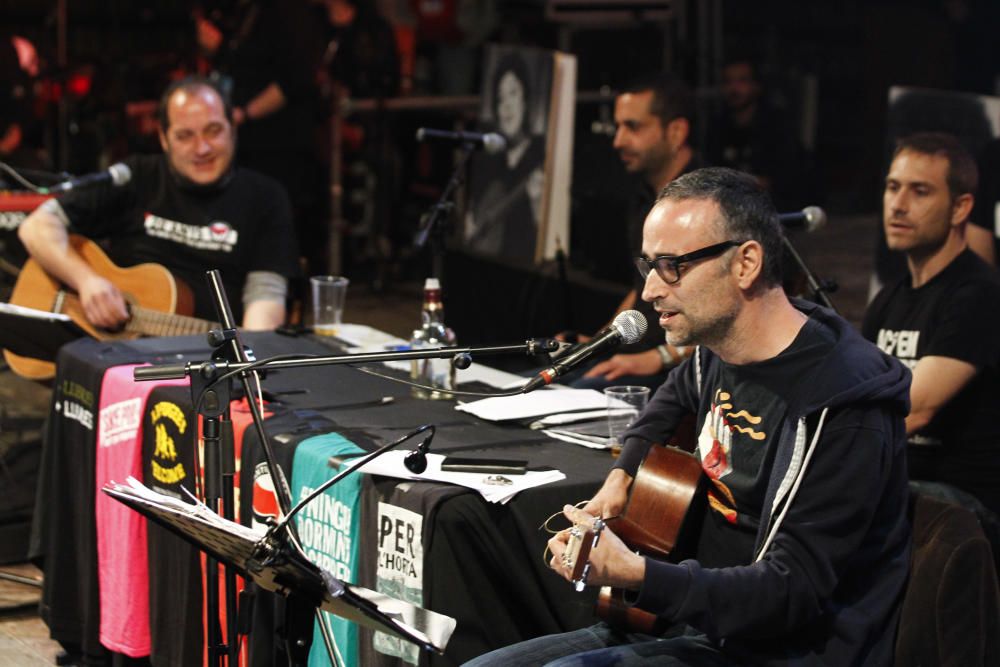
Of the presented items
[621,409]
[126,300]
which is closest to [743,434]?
[621,409]

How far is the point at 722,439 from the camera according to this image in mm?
2748

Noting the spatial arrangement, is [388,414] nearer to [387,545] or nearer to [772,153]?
[387,545]

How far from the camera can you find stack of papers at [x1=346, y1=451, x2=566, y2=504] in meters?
2.92

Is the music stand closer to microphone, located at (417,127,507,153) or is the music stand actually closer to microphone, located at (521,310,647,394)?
microphone, located at (521,310,647,394)

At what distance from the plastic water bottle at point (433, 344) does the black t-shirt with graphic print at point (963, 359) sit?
1.24 meters

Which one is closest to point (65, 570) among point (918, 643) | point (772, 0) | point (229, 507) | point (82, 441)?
point (82, 441)

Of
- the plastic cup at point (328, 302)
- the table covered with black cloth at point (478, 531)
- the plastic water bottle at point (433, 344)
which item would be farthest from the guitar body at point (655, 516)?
the plastic cup at point (328, 302)

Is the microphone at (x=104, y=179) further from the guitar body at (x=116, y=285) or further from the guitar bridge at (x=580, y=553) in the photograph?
the guitar bridge at (x=580, y=553)

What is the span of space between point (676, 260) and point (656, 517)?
1.75 feet

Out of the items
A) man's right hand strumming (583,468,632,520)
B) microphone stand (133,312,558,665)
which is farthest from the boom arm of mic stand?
man's right hand strumming (583,468,632,520)

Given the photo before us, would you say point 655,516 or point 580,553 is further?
point 655,516

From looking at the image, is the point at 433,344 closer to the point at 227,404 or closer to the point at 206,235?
the point at 227,404

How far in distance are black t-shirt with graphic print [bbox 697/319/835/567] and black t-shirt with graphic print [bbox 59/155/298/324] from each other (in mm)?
2475

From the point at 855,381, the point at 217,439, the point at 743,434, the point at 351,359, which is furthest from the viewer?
the point at 217,439
